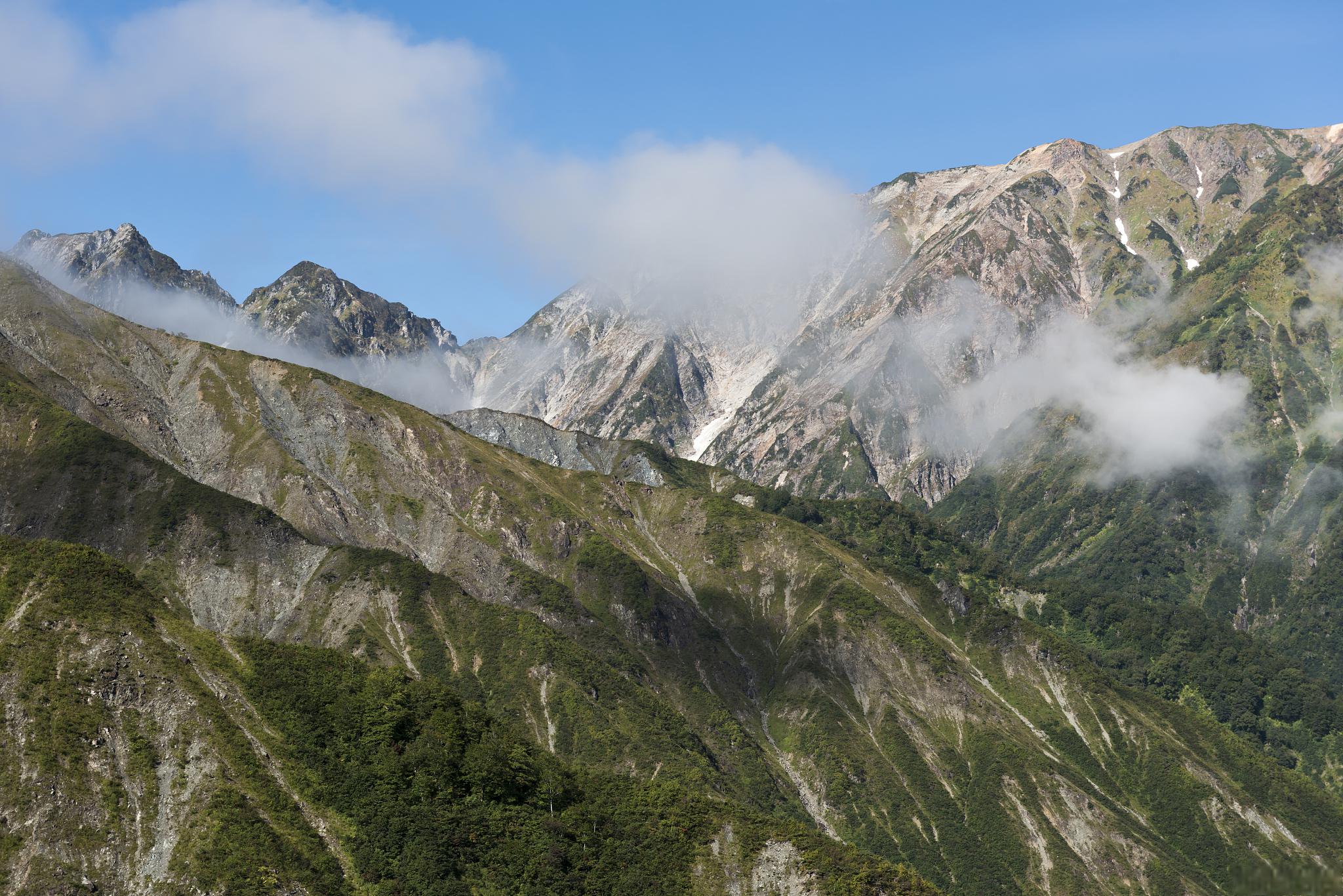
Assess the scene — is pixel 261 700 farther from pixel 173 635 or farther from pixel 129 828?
pixel 129 828

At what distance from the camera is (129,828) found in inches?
6294

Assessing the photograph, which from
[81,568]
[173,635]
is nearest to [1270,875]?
[173,635]

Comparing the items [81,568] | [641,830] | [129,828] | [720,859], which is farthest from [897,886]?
[81,568]

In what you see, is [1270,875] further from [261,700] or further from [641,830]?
[261,700]

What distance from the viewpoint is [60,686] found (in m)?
172

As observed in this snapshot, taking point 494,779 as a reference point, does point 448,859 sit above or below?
below

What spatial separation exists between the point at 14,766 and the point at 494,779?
68689 millimetres

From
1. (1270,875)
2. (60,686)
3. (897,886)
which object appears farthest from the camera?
(897,886)

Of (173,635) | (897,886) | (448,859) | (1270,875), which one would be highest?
(173,635)

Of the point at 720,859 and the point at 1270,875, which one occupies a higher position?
the point at 720,859

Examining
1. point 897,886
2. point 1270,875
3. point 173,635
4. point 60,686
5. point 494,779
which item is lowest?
point 1270,875

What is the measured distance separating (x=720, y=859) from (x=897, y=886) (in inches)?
1119

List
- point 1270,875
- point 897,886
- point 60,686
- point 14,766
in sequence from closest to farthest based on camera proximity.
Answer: point 1270,875
point 14,766
point 60,686
point 897,886

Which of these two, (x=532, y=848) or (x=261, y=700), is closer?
(x=532, y=848)
